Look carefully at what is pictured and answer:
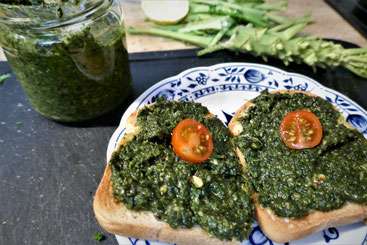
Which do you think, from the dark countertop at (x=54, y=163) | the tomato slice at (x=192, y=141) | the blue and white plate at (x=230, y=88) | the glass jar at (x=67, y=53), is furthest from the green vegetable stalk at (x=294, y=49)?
the tomato slice at (x=192, y=141)

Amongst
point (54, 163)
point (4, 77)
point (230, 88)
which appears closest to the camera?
point (54, 163)

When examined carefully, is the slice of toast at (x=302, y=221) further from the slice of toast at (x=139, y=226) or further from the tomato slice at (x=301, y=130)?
the tomato slice at (x=301, y=130)

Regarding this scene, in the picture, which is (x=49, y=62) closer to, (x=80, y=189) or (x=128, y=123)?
(x=128, y=123)

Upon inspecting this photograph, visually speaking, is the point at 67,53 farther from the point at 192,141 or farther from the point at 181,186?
the point at 181,186

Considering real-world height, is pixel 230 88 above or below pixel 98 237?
above

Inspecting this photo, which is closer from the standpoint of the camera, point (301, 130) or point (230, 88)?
point (301, 130)

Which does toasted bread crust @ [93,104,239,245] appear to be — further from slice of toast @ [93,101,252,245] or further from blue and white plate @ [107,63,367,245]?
blue and white plate @ [107,63,367,245]

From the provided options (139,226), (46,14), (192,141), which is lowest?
(139,226)

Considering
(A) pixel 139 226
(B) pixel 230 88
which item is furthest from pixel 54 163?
(B) pixel 230 88
